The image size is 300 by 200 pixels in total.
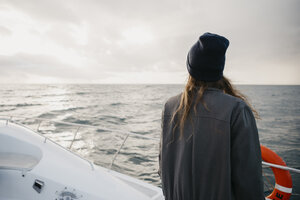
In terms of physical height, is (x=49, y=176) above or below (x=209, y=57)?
below

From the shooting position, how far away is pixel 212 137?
2.61ft

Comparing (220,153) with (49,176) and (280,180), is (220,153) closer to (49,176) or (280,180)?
(49,176)

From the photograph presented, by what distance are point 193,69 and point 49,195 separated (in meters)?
1.78

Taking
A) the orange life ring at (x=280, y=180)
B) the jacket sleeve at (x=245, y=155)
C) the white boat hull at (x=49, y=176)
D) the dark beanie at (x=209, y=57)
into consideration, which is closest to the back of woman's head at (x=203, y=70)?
the dark beanie at (x=209, y=57)

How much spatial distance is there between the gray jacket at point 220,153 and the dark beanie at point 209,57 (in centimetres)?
7

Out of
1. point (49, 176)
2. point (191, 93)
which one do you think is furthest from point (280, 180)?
point (49, 176)

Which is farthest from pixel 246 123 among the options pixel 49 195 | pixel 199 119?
pixel 49 195

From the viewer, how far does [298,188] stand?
5.21 metres

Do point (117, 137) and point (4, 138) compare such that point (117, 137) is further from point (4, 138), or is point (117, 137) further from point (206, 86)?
point (206, 86)

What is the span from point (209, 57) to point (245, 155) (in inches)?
17.2

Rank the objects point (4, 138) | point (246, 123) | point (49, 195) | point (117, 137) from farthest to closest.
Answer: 1. point (117, 137)
2. point (4, 138)
3. point (49, 195)
4. point (246, 123)

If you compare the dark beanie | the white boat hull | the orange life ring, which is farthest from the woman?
the orange life ring

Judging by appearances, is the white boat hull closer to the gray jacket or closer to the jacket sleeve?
the gray jacket

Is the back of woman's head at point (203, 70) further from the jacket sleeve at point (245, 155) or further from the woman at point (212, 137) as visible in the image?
the jacket sleeve at point (245, 155)
